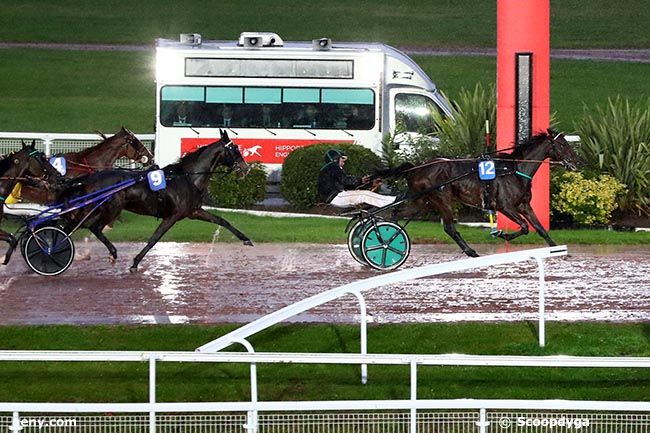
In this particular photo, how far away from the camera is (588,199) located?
22156mm

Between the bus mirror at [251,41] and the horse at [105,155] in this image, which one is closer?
the horse at [105,155]

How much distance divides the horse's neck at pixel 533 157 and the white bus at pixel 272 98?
7.35 metres

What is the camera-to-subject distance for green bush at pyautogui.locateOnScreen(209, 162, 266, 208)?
24.6 metres

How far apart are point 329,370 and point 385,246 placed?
455cm

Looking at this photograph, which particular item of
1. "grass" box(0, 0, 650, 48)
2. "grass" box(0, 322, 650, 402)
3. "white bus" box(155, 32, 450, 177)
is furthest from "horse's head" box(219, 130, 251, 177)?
"grass" box(0, 0, 650, 48)

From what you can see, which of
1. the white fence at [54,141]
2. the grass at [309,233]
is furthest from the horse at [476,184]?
the white fence at [54,141]

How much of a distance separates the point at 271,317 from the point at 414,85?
1416 cm

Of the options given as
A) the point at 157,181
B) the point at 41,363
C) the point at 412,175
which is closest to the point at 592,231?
the point at 412,175

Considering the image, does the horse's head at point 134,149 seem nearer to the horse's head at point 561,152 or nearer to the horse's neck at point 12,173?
the horse's neck at point 12,173

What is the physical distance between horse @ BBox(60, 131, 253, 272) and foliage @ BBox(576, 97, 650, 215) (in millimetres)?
6263

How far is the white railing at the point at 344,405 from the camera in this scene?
33.7 ft

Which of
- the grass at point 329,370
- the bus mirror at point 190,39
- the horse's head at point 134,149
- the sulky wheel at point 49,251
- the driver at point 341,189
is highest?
the bus mirror at point 190,39

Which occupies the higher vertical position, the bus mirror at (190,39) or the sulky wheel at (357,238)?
the bus mirror at (190,39)

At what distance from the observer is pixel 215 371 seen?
14.0 meters
